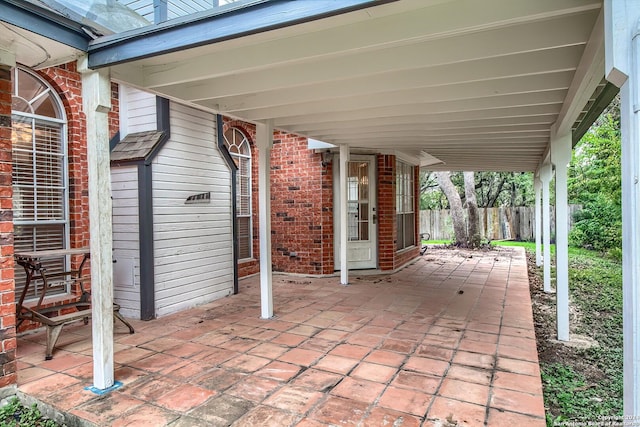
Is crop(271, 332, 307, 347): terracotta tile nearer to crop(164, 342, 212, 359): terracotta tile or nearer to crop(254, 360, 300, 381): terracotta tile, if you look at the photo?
crop(254, 360, 300, 381): terracotta tile

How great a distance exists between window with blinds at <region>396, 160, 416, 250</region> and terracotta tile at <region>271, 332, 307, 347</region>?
448 cm

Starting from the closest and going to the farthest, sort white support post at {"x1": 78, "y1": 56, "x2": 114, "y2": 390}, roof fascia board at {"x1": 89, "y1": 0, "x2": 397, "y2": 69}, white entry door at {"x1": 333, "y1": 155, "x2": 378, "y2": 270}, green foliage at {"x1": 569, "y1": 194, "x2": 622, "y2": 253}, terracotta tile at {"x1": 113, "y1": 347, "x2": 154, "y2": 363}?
roof fascia board at {"x1": 89, "y1": 0, "x2": 397, "y2": 69}
white support post at {"x1": 78, "y1": 56, "x2": 114, "y2": 390}
terracotta tile at {"x1": 113, "y1": 347, "x2": 154, "y2": 363}
white entry door at {"x1": 333, "y1": 155, "x2": 378, "y2": 270}
green foliage at {"x1": 569, "y1": 194, "x2": 622, "y2": 253}

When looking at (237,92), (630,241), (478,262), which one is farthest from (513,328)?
(478,262)

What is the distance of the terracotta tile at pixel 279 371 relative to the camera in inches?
115

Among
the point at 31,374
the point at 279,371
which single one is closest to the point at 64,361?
the point at 31,374

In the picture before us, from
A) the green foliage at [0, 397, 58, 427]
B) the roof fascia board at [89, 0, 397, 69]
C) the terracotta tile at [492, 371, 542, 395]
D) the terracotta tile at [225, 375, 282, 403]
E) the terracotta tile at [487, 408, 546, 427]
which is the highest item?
the roof fascia board at [89, 0, 397, 69]

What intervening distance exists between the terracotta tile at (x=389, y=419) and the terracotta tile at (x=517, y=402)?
592 millimetres

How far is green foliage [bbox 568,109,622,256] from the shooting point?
8.97m

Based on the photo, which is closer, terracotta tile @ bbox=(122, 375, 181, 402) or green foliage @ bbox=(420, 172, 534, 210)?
terracotta tile @ bbox=(122, 375, 181, 402)

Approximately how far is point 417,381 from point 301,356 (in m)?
1.01

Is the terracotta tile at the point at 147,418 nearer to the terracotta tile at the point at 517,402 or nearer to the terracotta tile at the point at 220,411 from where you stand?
the terracotta tile at the point at 220,411

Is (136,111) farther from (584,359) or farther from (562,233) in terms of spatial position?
(584,359)

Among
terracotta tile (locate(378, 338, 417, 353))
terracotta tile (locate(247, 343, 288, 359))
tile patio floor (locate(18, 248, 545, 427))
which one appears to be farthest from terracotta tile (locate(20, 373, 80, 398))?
terracotta tile (locate(378, 338, 417, 353))

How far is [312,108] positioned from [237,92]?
87cm
